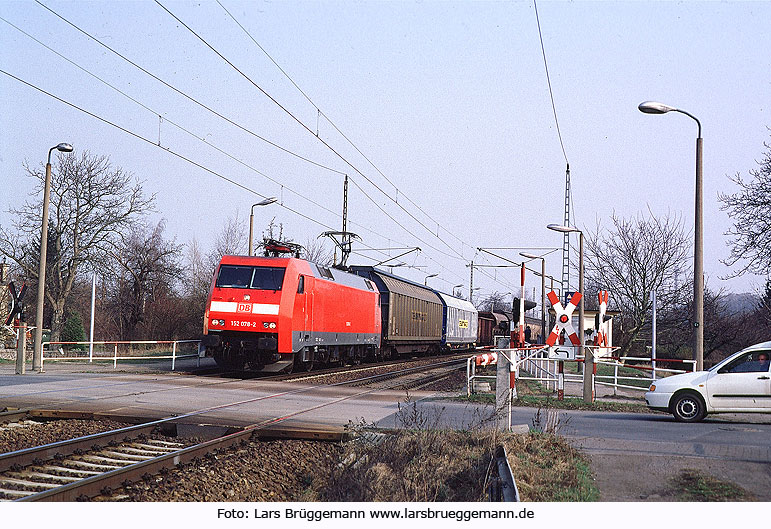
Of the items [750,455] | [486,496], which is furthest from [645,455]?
[486,496]

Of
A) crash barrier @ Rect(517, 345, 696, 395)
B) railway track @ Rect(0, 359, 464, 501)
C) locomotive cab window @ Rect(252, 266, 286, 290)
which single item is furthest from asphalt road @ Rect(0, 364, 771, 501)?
locomotive cab window @ Rect(252, 266, 286, 290)

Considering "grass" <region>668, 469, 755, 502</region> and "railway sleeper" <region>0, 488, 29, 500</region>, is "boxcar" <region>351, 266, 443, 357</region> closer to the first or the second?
"grass" <region>668, 469, 755, 502</region>

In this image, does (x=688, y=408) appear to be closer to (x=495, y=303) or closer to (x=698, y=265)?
(x=698, y=265)

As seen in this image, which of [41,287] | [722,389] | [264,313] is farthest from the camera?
[41,287]

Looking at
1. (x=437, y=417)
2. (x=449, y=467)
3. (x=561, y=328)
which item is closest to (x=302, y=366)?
(x=561, y=328)

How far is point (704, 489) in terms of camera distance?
25.1 feet

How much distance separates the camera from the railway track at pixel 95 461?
7.55m

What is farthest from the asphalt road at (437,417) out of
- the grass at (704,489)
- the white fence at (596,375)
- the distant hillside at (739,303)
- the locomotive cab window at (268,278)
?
the distant hillside at (739,303)

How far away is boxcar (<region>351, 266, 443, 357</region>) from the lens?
37.2m

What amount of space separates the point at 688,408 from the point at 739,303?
31.7 meters

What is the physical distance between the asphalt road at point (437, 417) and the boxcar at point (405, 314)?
15328 millimetres

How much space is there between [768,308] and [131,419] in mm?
26708

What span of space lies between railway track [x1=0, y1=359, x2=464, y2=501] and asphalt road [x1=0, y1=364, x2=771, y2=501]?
1.89 meters

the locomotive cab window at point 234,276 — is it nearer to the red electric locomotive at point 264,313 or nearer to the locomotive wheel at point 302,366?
the red electric locomotive at point 264,313
